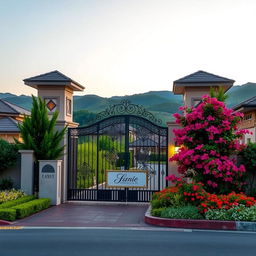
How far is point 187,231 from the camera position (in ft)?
40.4

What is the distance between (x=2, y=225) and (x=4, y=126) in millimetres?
14390

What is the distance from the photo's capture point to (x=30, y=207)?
1515 centimetres

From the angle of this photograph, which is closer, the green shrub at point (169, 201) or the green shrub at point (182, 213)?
the green shrub at point (182, 213)

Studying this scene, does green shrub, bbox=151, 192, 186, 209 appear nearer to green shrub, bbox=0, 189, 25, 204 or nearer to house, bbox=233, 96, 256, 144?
green shrub, bbox=0, 189, 25, 204

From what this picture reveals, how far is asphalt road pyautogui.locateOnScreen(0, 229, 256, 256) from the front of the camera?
944cm

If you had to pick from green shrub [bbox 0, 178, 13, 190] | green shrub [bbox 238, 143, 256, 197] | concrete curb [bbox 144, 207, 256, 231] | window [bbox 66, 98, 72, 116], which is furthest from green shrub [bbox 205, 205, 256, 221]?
window [bbox 66, 98, 72, 116]

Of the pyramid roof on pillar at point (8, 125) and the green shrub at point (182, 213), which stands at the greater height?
the pyramid roof on pillar at point (8, 125)

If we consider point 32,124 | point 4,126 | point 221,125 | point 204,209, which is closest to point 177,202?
point 204,209

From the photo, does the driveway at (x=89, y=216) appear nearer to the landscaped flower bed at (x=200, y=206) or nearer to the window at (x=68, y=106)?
the landscaped flower bed at (x=200, y=206)

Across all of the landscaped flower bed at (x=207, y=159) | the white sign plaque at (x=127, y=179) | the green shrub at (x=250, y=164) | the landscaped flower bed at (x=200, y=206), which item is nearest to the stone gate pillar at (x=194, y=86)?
the white sign plaque at (x=127, y=179)

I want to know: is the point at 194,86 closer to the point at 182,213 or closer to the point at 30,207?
the point at 182,213

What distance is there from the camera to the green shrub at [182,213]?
13.1 m

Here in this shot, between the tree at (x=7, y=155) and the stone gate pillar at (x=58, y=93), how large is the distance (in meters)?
2.04

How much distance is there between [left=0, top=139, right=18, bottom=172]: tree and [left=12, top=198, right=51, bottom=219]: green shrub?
2666 mm
